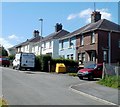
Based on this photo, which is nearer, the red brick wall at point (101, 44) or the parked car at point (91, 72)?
the parked car at point (91, 72)

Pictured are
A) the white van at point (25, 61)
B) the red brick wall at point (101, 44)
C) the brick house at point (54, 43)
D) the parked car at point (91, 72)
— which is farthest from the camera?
the brick house at point (54, 43)

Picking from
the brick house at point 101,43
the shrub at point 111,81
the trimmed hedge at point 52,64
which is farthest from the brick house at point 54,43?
the shrub at point 111,81

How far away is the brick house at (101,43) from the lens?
45719 mm

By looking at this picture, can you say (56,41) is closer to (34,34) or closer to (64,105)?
(34,34)

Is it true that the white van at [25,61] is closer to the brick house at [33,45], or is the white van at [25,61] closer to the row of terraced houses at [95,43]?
the row of terraced houses at [95,43]

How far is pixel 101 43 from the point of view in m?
45.8

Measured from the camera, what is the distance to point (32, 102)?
14.9m

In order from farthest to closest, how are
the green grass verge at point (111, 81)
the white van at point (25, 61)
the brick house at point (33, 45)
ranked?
the brick house at point (33, 45), the white van at point (25, 61), the green grass verge at point (111, 81)

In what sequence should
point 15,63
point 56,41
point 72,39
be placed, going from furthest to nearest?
point 56,41, point 72,39, point 15,63

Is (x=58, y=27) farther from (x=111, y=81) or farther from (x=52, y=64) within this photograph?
(x=111, y=81)

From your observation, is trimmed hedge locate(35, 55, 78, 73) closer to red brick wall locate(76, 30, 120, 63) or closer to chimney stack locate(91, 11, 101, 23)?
red brick wall locate(76, 30, 120, 63)

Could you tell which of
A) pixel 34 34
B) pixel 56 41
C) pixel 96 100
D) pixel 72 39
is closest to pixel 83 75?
pixel 96 100

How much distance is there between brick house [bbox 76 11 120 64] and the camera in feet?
150

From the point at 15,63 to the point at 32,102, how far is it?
35.5 meters
